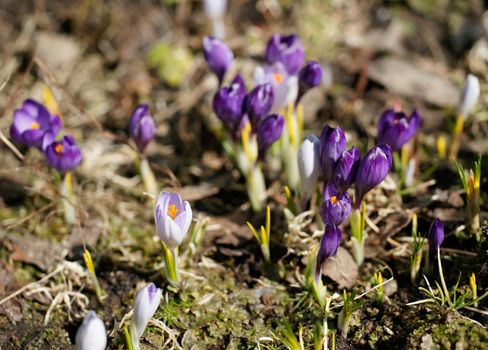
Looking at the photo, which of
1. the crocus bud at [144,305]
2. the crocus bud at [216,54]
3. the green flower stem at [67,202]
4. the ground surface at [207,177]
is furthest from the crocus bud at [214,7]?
the crocus bud at [144,305]

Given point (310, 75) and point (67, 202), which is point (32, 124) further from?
point (310, 75)

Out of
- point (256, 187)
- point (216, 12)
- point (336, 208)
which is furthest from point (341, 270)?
point (216, 12)

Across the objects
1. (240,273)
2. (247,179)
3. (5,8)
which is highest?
(5,8)

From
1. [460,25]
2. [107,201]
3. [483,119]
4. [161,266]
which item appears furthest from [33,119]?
[460,25]

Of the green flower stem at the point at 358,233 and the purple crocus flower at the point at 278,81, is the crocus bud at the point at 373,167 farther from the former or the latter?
the purple crocus flower at the point at 278,81

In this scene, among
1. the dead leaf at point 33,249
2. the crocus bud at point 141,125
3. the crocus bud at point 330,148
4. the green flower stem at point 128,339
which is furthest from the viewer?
the crocus bud at point 141,125

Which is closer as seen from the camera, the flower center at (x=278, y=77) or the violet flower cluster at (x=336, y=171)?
the violet flower cluster at (x=336, y=171)

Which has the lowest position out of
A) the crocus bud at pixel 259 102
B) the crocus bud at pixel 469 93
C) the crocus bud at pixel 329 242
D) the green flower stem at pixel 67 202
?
the green flower stem at pixel 67 202

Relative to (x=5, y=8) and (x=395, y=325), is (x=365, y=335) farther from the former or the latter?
(x=5, y=8)
